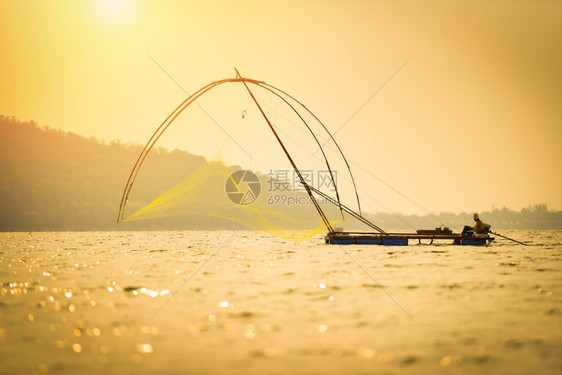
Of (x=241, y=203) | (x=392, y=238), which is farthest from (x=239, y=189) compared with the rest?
(x=392, y=238)

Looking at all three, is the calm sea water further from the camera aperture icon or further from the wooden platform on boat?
the camera aperture icon

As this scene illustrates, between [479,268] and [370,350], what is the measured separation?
12941 millimetres

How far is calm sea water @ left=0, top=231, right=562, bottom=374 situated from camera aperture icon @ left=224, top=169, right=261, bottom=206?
44.4 ft

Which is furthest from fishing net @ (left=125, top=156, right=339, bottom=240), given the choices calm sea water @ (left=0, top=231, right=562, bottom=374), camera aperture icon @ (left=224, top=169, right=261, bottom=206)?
calm sea water @ (left=0, top=231, right=562, bottom=374)

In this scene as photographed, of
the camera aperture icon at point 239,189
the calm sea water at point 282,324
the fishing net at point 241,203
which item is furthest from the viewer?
the camera aperture icon at point 239,189

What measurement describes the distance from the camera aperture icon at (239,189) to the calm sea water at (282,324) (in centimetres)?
1352

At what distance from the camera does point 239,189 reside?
107 ft

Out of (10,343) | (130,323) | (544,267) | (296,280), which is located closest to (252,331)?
(130,323)

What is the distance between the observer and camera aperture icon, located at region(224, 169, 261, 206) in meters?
33.0

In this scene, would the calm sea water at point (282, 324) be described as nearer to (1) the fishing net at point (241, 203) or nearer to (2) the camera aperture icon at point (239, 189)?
(1) the fishing net at point (241, 203)

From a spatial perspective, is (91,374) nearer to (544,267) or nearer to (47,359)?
(47,359)

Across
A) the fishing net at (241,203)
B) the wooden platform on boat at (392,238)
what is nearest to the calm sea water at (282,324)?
the fishing net at (241,203)

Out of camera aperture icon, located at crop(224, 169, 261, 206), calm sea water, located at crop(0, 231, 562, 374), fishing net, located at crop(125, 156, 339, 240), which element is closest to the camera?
calm sea water, located at crop(0, 231, 562, 374)

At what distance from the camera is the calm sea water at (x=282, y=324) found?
6.61 metres
